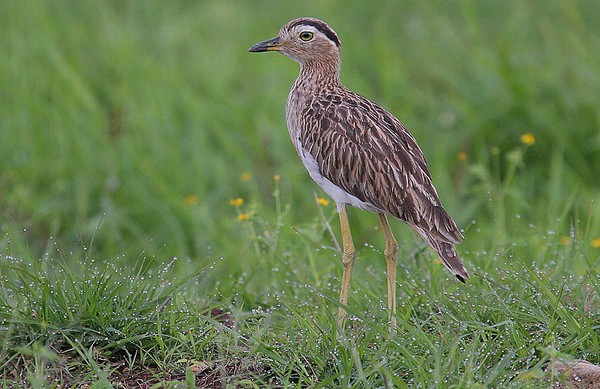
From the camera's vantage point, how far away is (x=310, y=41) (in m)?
5.52

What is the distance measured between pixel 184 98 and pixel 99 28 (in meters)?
1.75

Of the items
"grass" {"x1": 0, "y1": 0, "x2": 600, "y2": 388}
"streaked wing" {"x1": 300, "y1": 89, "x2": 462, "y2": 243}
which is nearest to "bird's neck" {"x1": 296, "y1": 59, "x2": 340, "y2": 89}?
"streaked wing" {"x1": 300, "y1": 89, "x2": 462, "y2": 243}

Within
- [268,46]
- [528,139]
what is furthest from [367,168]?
[528,139]

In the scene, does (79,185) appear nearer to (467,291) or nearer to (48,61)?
(48,61)

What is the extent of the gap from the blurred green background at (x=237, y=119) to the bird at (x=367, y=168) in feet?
4.88

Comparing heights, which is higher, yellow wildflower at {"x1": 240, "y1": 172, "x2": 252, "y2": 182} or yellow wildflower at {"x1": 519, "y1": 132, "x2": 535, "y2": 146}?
yellow wildflower at {"x1": 519, "y1": 132, "x2": 535, "y2": 146}

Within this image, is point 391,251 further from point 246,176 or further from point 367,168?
point 246,176

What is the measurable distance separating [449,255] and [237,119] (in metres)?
3.92

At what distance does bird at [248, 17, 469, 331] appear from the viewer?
4.75m

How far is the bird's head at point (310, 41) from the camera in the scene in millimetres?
5504

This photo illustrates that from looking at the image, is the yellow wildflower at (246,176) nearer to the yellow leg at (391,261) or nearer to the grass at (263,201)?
the grass at (263,201)

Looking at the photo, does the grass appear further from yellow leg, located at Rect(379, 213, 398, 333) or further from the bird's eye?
the bird's eye

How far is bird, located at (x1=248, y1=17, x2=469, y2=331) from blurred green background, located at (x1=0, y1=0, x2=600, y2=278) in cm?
149

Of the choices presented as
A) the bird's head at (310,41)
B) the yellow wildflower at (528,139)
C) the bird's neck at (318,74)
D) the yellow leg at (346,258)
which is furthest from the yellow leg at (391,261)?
the yellow wildflower at (528,139)
